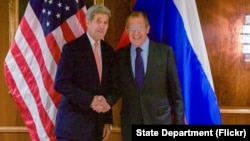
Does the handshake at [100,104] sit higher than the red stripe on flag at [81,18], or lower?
lower

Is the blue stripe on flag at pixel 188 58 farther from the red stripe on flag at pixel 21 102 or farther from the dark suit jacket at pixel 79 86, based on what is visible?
the red stripe on flag at pixel 21 102

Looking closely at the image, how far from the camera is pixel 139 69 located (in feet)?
5.68

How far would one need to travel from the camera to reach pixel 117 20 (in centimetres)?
253

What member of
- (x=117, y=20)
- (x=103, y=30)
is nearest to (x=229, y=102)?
(x=117, y=20)

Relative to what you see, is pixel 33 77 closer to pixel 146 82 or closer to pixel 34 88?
pixel 34 88

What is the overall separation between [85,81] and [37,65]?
0.33 metres

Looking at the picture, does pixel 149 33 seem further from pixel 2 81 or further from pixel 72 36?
pixel 2 81

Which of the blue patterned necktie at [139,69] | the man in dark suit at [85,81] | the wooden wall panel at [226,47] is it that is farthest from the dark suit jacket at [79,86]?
the wooden wall panel at [226,47]

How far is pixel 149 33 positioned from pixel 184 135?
67 centimetres

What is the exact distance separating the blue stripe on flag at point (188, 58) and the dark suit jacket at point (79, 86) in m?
0.30

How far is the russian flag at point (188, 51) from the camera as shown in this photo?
1850 millimetres
